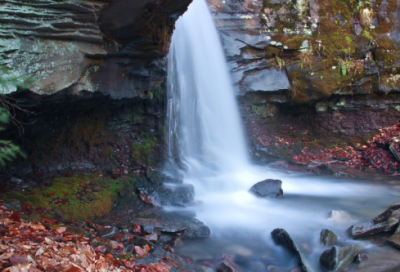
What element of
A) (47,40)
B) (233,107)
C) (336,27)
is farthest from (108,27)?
(336,27)

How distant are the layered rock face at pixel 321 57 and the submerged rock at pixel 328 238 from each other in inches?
236

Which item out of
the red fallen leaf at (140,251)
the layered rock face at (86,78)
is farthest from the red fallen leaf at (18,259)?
the layered rock face at (86,78)

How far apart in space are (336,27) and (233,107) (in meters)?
4.68

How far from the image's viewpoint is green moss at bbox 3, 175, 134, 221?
4520 mm

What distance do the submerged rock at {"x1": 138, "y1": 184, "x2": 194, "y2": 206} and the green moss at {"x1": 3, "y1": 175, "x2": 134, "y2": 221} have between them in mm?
424

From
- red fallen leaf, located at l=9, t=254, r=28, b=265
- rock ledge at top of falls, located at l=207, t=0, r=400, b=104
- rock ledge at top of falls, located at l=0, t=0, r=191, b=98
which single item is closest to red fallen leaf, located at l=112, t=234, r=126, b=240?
red fallen leaf, located at l=9, t=254, r=28, b=265

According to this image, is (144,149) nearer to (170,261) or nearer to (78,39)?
(78,39)

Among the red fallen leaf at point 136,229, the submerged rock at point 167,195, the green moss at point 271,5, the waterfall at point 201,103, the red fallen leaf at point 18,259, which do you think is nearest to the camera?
the red fallen leaf at point 18,259

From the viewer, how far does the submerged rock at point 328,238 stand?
4.27 metres

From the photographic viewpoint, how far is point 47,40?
12.1ft

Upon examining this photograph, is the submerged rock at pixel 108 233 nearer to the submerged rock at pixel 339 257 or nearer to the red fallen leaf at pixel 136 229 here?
the red fallen leaf at pixel 136 229

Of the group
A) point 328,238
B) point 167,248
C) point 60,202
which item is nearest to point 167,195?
point 167,248

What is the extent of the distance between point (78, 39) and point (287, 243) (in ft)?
14.1

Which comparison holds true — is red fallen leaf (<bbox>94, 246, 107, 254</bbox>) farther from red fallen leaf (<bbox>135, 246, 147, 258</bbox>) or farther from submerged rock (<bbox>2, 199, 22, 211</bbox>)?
submerged rock (<bbox>2, 199, 22, 211</bbox>)
